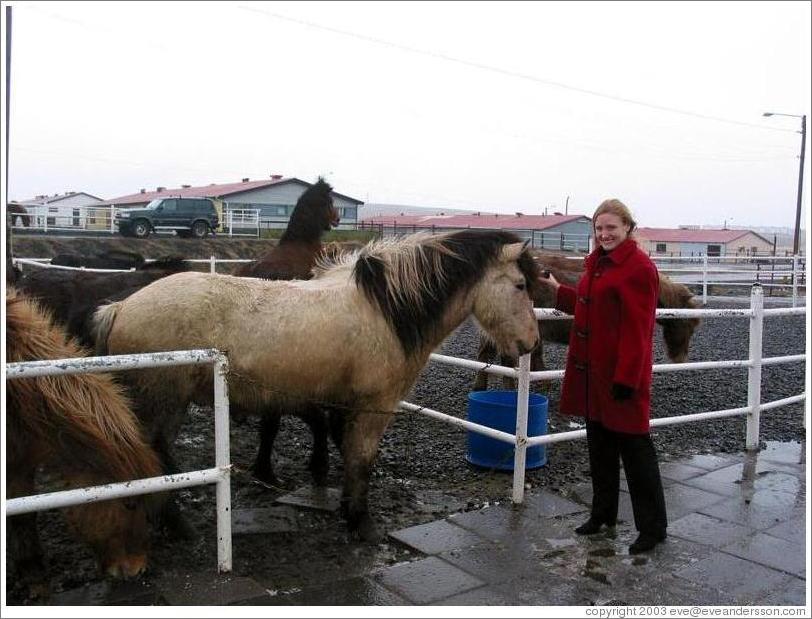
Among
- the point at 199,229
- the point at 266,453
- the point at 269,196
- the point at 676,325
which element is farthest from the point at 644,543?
the point at 269,196

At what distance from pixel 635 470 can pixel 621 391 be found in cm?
55

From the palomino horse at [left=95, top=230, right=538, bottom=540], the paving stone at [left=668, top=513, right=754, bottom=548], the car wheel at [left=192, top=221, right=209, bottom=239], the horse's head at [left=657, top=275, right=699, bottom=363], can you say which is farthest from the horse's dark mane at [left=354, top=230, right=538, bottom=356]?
the car wheel at [left=192, top=221, right=209, bottom=239]

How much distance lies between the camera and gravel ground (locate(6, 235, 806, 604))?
134 inches

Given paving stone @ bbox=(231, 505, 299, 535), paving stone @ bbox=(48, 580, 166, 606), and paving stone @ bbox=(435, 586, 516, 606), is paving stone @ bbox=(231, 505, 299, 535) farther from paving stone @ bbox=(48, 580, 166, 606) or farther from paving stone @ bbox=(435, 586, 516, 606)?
paving stone @ bbox=(435, 586, 516, 606)

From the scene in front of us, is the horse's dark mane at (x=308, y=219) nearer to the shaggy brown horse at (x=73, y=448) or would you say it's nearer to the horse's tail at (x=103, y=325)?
the horse's tail at (x=103, y=325)

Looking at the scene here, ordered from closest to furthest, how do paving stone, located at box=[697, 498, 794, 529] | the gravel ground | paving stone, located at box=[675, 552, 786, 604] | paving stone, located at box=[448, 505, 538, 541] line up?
paving stone, located at box=[675, 552, 786, 604] → the gravel ground → paving stone, located at box=[448, 505, 538, 541] → paving stone, located at box=[697, 498, 794, 529]

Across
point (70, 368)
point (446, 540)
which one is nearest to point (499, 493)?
point (446, 540)

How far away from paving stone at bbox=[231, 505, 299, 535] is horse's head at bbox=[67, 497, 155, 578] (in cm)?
80

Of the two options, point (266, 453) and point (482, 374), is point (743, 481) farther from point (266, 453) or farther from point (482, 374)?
point (266, 453)

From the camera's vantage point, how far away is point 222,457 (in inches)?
125

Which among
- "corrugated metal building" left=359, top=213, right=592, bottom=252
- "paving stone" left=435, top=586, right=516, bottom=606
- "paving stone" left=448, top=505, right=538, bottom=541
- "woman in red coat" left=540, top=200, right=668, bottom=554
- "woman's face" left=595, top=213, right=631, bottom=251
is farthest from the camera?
"corrugated metal building" left=359, top=213, right=592, bottom=252

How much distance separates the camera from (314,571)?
3373 mm

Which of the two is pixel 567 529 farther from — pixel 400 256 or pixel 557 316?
pixel 400 256

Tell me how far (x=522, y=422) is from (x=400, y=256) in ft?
4.72
